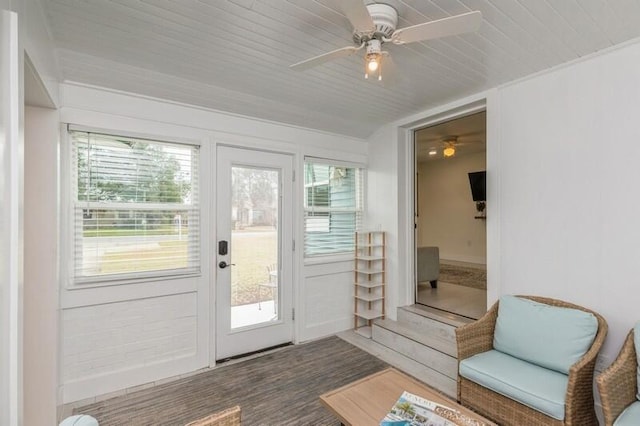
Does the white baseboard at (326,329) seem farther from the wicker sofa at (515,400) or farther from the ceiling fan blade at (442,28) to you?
the ceiling fan blade at (442,28)

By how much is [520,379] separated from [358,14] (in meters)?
2.23

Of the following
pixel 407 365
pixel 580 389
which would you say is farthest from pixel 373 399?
pixel 407 365

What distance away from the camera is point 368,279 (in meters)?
3.95

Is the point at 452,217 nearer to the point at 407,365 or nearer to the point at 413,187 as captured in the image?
the point at 413,187

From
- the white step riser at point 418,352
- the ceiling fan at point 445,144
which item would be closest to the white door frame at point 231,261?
the white step riser at point 418,352

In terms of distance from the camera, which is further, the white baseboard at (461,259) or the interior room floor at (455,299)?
the white baseboard at (461,259)

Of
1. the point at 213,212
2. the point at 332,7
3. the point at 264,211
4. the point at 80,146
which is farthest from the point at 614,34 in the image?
the point at 80,146

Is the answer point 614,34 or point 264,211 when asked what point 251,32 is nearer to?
point 264,211

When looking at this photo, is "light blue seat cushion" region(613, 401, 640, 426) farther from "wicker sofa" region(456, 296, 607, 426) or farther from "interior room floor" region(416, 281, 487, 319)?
"interior room floor" region(416, 281, 487, 319)

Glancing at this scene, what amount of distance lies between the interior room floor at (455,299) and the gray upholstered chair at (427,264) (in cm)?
18

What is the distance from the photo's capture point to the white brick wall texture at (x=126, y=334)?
246cm

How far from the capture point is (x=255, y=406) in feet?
7.73

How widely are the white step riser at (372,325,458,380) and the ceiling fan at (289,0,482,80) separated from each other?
2439mm

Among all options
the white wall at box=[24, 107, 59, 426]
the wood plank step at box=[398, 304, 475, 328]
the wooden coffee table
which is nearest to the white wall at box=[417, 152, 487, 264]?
the wood plank step at box=[398, 304, 475, 328]
